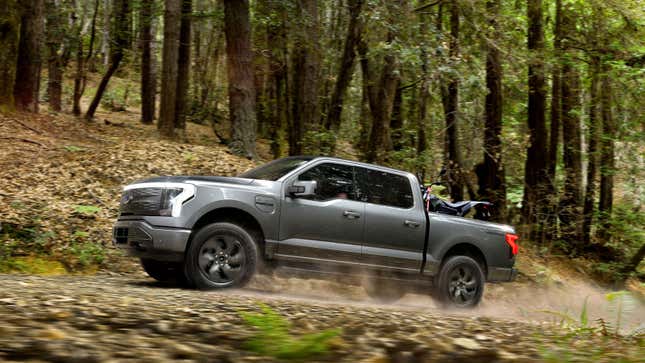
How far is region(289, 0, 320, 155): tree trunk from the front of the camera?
1648 centimetres

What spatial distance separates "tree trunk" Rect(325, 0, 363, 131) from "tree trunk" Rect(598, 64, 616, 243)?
679 centimetres

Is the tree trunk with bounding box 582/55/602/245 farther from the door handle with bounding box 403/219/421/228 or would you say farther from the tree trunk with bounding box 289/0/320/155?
the door handle with bounding box 403/219/421/228

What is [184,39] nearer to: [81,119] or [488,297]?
[81,119]

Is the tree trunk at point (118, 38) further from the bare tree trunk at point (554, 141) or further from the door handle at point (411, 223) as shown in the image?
the door handle at point (411, 223)

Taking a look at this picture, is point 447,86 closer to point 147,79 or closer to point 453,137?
point 453,137

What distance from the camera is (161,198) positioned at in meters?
7.86

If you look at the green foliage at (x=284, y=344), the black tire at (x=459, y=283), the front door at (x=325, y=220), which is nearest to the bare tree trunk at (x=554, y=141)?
the black tire at (x=459, y=283)

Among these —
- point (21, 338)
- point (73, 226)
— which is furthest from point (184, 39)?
point (21, 338)

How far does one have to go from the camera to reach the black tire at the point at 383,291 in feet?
30.5

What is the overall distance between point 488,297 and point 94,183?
8.10 metres

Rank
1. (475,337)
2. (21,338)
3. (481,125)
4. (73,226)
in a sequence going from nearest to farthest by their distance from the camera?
1. (21,338)
2. (475,337)
3. (73,226)
4. (481,125)

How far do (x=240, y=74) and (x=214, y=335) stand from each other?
41.2 feet

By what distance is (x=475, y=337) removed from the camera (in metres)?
4.82

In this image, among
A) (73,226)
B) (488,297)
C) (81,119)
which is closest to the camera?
(73,226)
